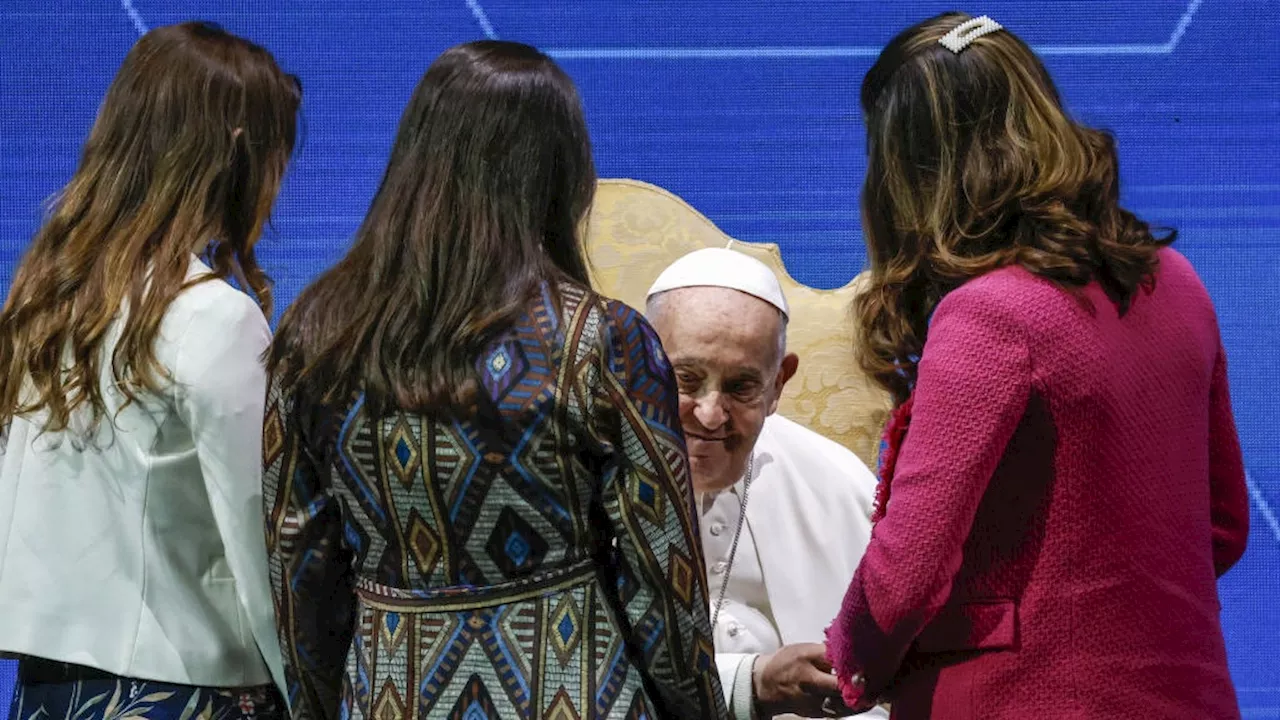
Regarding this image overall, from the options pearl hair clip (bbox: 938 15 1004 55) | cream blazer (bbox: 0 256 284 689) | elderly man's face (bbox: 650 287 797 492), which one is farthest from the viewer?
elderly man's face (bbox: 650 287 797 492)

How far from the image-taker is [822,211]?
166 inches

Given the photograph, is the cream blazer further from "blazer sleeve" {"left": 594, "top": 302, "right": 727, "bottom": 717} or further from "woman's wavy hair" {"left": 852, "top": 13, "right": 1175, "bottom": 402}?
"woman's wavy hair" {"left": 852, "top": 13, "right": 1175, "bottom": 402}

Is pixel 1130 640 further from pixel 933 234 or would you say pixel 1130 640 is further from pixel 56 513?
pixel 56 513

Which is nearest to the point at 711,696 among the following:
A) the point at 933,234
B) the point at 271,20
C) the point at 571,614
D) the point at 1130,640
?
the point at 571,614

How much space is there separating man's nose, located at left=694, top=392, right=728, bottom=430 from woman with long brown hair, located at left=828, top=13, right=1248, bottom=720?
2.03 ft

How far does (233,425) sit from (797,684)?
0.85m

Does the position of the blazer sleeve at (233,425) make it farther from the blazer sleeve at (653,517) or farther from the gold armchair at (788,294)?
the gold armchair at (788,294)

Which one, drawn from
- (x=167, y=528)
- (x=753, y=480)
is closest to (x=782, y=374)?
(x=753, y=480)

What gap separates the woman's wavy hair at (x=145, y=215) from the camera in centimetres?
226

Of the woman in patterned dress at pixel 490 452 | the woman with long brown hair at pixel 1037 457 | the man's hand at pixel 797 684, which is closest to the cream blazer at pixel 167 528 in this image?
the woman in patterned dress at pixel 490 452

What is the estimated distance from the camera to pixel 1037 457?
1939mm

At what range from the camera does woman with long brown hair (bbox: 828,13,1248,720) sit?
1.91 m

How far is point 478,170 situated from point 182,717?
2.75 feet

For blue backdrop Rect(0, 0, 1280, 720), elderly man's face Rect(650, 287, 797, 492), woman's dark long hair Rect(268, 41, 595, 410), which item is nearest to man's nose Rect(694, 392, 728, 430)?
elderly man's face Rect(650, 287, 797, 492)
